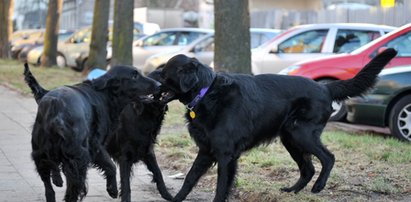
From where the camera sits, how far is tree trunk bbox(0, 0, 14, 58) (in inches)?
1203

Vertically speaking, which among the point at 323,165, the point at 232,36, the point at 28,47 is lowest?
the point at 28,47

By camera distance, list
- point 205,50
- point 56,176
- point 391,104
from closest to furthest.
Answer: point 56,176 → point 391,104 → point 205,50

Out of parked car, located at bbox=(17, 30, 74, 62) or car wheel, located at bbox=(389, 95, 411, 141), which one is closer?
car wheel, located at bbox=(389, 95, 411, 141)

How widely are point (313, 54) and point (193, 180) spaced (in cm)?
906

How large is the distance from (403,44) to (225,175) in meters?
6.11

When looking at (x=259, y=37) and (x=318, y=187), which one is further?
(x=259, y=37)

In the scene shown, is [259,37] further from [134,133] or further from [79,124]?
[79,124]

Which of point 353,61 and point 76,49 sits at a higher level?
point 353,61

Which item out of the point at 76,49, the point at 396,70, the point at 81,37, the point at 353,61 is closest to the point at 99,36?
the point at 76,49

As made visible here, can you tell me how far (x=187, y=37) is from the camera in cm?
2062

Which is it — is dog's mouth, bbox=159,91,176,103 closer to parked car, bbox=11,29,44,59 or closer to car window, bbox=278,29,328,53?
car window, bbox=278,29,328,53

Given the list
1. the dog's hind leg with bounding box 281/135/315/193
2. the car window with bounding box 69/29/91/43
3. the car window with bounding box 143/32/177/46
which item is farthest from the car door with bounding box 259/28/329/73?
the car window with bounding box 69/29/91/43

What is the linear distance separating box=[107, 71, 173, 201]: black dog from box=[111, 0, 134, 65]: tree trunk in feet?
34.6

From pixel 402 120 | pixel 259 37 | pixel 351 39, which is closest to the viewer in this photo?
pixel 402 120
